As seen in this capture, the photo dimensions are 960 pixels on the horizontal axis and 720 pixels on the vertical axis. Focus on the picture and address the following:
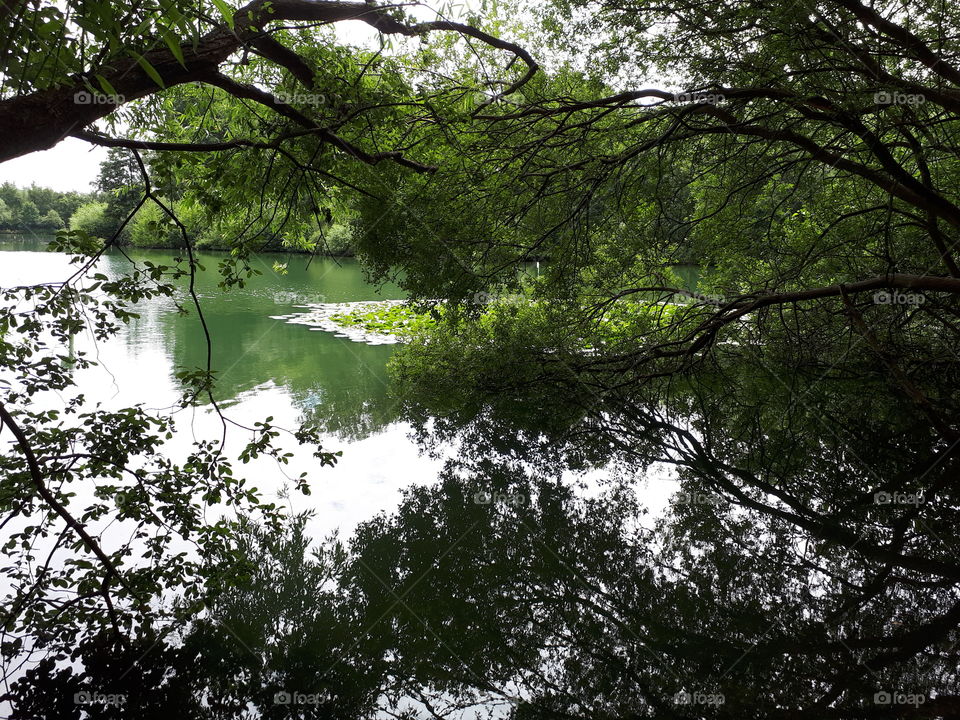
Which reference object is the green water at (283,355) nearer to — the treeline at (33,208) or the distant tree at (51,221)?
the distant tree at (51,221)

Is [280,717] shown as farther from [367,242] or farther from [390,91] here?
[367,242]

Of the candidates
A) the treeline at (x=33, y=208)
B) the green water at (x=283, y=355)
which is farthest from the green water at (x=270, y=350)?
the treeline at (x=33, y=208)

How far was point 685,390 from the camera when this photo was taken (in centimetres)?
799

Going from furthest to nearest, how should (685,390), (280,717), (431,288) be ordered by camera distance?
(685,390) < (431,288) < (280,717)

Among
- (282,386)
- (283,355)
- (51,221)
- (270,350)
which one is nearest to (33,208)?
(51,221)

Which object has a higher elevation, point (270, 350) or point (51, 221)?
point (51, 221)

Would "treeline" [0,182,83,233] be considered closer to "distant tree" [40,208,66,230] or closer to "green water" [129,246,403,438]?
"distant tree" [40,208,66,230]

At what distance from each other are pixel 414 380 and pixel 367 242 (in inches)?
85.0

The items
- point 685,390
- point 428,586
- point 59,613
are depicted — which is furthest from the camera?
point 685,390

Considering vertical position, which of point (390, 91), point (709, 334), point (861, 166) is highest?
point (390, 91)

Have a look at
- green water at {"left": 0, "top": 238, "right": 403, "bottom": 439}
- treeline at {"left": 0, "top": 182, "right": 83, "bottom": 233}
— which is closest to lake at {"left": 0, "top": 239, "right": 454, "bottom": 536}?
green water at {"left": 0, "top": 238, "right": 403, "bottom": 439}

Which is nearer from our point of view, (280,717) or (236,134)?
(280,717)

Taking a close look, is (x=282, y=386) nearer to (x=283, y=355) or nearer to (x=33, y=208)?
(x=283, y=355)

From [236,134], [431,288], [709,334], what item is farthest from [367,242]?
[709,334]
